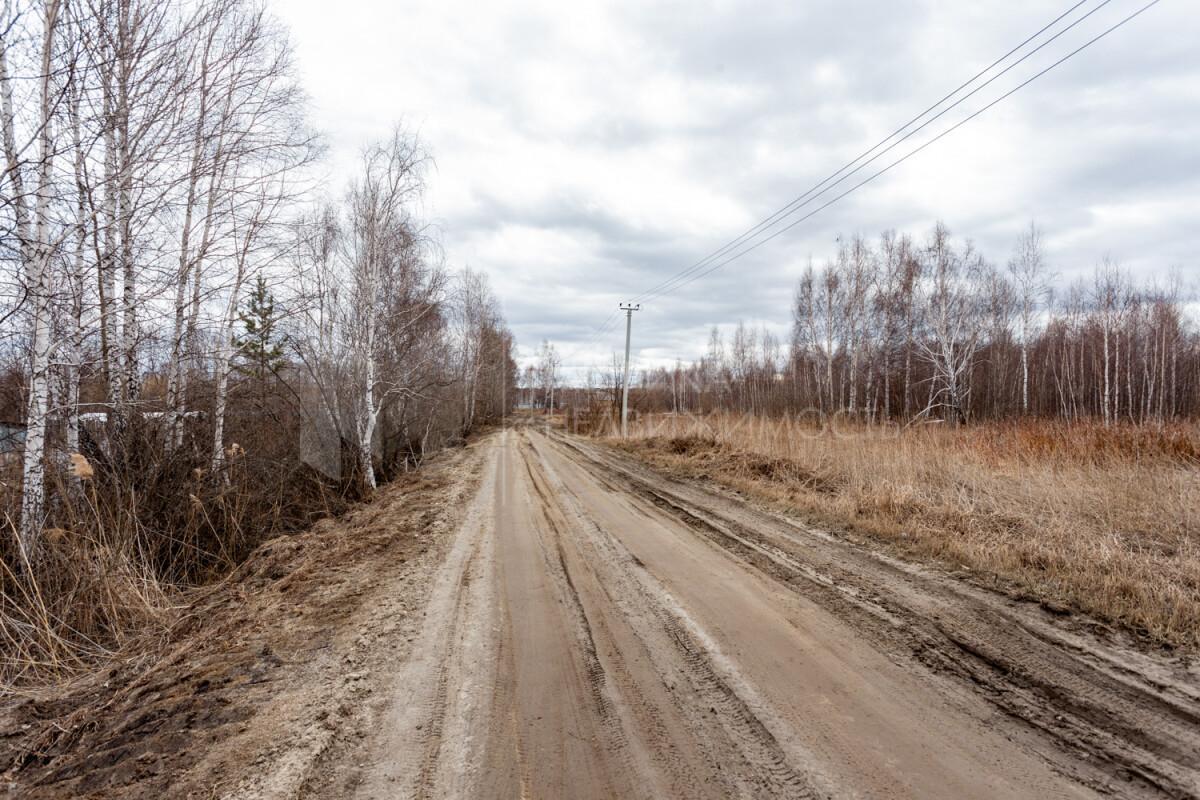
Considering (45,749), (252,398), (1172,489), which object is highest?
(252,398)

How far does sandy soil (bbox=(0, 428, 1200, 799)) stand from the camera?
227 centimetres

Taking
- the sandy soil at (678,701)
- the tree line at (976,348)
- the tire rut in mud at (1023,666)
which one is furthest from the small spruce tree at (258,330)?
the tree line at (976,348)

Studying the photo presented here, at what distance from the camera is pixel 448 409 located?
2392cm

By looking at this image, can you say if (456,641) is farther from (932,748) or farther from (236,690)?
(932,748)

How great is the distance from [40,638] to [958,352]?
1339 inches

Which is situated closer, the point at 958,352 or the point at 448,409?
the point at 448,409

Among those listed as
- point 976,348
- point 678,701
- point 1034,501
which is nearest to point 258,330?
point 678,701

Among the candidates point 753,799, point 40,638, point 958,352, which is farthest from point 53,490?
point 958,352

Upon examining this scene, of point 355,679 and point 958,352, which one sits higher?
point 958,352

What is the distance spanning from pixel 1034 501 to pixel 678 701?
7.20m

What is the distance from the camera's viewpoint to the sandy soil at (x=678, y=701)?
227 cm

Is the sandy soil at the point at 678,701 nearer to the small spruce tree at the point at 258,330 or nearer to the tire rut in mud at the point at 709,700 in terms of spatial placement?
the tire rut in mud at the point at 709,700

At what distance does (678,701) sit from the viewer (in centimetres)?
287

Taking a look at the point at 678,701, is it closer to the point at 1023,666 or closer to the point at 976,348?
the point at 1023,666
